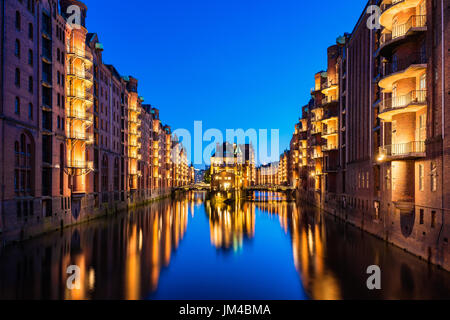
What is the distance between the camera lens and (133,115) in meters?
85.2

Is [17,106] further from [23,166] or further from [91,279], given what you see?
[91,279]

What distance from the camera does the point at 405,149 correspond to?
27.6 metres

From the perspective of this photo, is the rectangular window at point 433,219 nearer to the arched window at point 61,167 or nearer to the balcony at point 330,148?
the balcony at point 330,148

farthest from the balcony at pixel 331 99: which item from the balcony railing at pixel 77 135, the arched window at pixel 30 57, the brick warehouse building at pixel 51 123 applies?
the arched window at pixel 30 57

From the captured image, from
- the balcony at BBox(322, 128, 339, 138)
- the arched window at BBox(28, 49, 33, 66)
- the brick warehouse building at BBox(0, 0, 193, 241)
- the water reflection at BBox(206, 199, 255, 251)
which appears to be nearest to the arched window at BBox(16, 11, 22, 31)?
the brick warehouse building at BBox(0, 0, 193, 241)

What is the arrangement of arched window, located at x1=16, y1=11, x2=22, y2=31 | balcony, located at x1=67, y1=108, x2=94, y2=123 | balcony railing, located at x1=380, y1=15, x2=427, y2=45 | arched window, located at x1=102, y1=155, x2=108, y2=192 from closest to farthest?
balcony railing, located at x1=380, y1=15, x2=427, y2=45 → arched window, located at x1=16, y1=11, x2=22, y2=31 → balcony, located at x1=67, y1=108, x2=94, y2=123 → arched window, located at x1=102, y1=155, x2=108, y2=192

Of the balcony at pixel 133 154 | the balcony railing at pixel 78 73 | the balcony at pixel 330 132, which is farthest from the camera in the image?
the balcony at pixel 133 154

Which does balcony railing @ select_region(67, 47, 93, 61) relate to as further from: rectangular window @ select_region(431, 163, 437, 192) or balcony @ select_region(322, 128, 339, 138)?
rectangular window @ select_region(431, 163, 437, 192)

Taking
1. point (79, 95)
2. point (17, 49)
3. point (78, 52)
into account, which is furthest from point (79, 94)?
point (17, 49)

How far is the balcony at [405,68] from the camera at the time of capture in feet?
85.7

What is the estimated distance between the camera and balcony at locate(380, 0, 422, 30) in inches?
1081

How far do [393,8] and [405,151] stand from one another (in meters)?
11.6

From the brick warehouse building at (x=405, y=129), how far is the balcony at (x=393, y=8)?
72mm

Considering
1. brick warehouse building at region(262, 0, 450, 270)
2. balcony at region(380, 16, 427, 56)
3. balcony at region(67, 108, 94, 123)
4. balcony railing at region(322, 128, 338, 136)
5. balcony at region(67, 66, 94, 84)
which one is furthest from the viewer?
balcony railing at region(322, 128, 338, 136)
